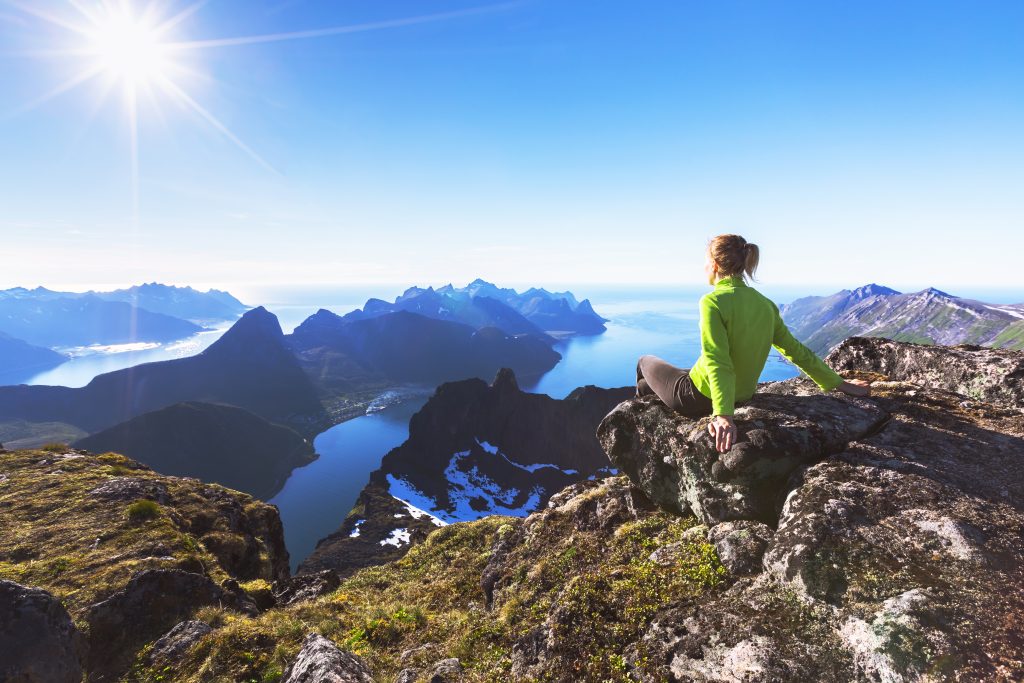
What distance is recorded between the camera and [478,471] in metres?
182

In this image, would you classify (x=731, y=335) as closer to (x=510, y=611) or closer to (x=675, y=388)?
(x=675, y=388)

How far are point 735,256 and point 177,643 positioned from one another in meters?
16.0

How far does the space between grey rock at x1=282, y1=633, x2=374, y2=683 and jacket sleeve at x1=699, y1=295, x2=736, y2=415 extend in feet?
26.8

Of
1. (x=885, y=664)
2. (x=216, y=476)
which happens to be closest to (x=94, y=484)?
(x=885, y=664)

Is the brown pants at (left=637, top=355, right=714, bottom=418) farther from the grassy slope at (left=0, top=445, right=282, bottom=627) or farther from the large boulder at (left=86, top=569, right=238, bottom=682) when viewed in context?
the grassy slope at (left=0, top=445, right=282, bottom=627)

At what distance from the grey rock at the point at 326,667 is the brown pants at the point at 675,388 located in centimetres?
823

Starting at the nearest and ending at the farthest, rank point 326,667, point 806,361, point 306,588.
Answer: point 326,667 < point 806,361 < point 306,588

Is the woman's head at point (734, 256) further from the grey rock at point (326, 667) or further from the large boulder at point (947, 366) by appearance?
the grey rock at point (326, 667)

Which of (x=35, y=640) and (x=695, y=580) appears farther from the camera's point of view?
(x=35, y=640)

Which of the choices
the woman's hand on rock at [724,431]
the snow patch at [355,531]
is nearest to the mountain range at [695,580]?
the woman's hand on rock at [724,431]

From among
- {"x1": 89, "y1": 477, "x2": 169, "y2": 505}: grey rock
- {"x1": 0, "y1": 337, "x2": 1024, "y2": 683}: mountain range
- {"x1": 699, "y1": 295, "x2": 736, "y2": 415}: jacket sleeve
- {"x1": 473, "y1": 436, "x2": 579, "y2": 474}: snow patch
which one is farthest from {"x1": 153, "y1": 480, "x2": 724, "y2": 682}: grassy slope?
{"x1": 473, "y1": 436, "x2": 579, "y2": 474}: snow patch

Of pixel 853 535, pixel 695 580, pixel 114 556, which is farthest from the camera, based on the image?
pixel 114 556

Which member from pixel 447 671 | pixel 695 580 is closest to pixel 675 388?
pixel 695 580

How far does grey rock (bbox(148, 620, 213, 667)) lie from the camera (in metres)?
10.2
